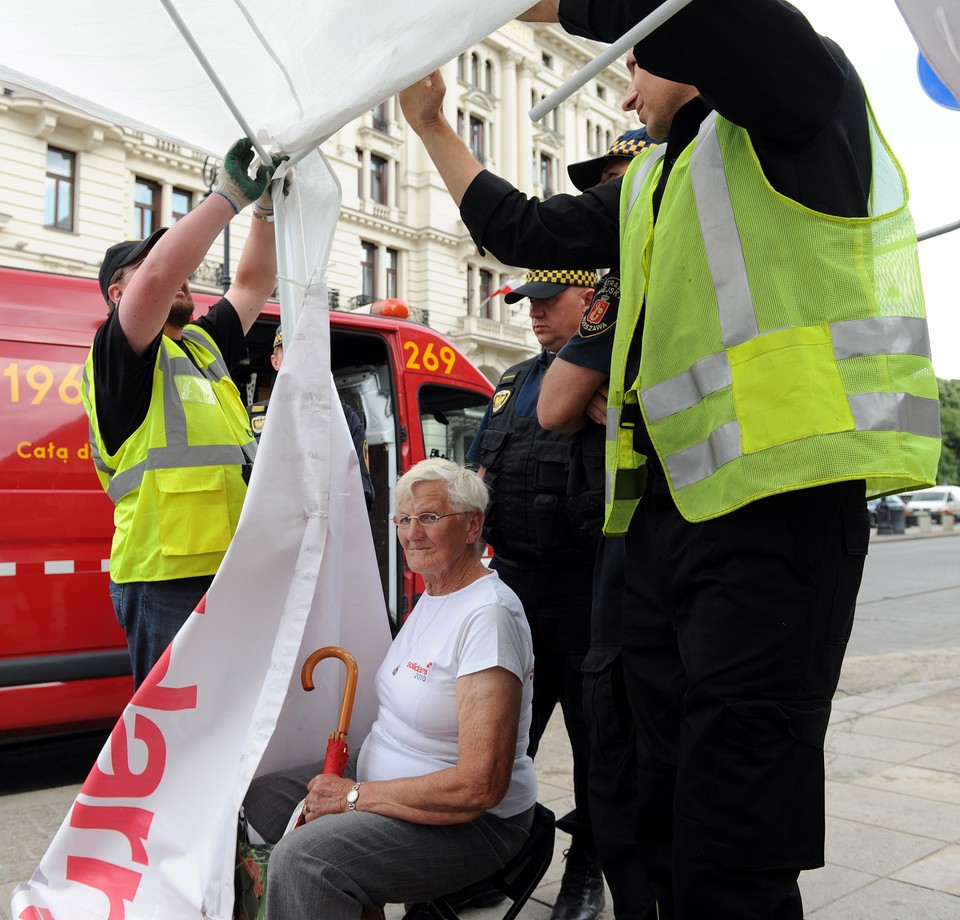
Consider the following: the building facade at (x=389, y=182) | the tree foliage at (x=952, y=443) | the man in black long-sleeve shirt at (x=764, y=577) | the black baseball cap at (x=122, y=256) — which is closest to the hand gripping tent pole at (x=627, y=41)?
the man in black long-sleeve shirt at (x=764, y=577)

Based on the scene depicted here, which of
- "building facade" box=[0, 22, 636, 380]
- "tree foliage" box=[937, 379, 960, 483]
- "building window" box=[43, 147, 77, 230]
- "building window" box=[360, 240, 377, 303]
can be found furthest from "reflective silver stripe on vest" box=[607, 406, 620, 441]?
"tree foliage" box=[937, 379, 960, 483]

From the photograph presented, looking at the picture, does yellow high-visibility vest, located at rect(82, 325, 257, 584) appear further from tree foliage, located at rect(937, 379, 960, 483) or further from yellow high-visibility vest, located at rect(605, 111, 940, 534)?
tree foliage, located at rect(937, 379, 960, 483)

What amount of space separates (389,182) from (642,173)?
104 feet

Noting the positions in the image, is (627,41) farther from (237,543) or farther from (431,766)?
(431,766)

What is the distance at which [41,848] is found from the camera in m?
3.30

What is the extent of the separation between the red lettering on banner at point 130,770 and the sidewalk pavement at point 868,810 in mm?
834

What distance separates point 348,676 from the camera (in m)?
2.30

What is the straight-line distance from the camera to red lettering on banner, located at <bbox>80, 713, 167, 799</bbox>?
217 cm

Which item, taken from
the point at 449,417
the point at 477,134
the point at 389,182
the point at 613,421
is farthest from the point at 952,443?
the point at 613,421

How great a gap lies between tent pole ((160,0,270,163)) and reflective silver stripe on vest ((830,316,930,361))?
132 cm

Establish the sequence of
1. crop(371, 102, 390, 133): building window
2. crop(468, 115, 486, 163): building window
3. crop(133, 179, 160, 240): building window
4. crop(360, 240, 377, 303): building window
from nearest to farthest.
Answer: crop(133, 179, 160, 240): building window < crop(360, 240, 377, 303): building window < crop(371, 102, 390, 133): building window < crop(468, 115, 486, 163): building window

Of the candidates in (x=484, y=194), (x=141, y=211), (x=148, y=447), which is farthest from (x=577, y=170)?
(x=141, y=211)

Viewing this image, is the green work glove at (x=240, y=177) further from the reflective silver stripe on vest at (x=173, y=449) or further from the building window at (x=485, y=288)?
the building window at (x=485, y=288)

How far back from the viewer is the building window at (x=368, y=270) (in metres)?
30.6
